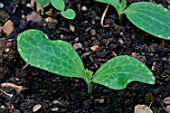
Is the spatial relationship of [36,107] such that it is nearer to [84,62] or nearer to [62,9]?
[84,62]

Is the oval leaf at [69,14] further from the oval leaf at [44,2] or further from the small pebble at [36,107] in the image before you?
the small pebble at [36,107]

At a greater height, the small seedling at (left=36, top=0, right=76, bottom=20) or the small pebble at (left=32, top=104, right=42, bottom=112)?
the small seedling at (left=36, top=0, right=76, bottom=20)

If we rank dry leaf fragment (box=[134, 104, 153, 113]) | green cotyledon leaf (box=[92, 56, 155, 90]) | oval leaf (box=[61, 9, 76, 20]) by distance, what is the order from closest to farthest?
green cotyledon leaf (box=[92, 56, 155, 90]) < dry leaf fragment (box=[134, 104, 153, 113]) < oval leaf (box=[61, 9, 76, 20])

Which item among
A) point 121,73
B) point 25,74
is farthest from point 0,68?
point 121,73

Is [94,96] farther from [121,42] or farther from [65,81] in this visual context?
[121,42]

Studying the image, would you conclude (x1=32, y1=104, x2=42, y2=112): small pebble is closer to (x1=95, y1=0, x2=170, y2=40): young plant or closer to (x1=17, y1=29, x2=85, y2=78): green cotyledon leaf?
(x1=17, y1=29, x2=85, y2=78): green cotyledon leaf

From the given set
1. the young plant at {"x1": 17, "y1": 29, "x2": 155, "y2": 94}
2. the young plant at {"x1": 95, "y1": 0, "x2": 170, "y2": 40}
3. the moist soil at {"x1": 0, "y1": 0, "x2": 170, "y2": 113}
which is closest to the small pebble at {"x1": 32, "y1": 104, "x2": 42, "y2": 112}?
the moist soil at {"x1": 0, "y1": 0, "x2": 170, "y2": 113}
